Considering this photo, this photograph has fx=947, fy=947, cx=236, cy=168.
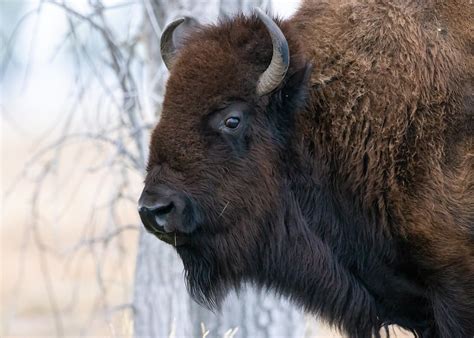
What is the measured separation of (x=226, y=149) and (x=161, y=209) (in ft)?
1.59

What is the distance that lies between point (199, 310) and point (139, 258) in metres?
0.62

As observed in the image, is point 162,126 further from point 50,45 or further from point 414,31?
point 50,45

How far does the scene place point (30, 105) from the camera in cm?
623

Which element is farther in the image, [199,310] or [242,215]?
[199,310]

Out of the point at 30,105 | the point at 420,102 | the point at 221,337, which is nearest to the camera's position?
the point at 420,102

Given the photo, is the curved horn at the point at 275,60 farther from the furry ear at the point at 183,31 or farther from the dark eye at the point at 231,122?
the furry ear at the point at 183,31

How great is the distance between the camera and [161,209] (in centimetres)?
457

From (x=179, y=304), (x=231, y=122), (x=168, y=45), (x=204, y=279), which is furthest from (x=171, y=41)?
(x=179, y=304)

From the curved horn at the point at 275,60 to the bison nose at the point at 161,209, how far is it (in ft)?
2.39

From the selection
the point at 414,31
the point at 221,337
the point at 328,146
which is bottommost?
the point at 221,337

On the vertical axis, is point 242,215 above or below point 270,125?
below

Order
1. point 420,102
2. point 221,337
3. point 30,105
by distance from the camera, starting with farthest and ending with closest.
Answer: point 221,337 → point 30,105 → point 420,102

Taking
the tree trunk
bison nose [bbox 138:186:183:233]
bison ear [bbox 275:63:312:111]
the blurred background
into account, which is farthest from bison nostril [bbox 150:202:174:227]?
the tree trunk

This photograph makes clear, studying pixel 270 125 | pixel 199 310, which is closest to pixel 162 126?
pixel 270 125
